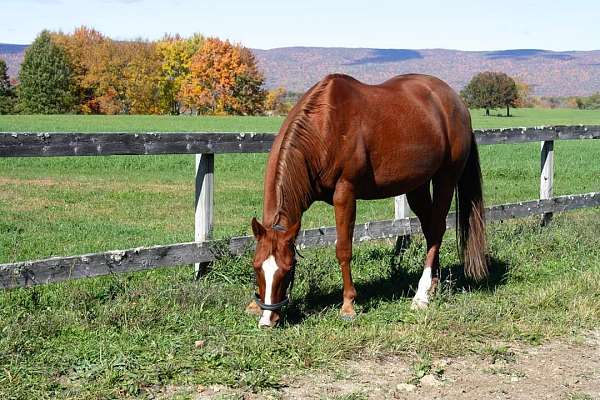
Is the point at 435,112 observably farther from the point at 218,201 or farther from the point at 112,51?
the point at 112,51

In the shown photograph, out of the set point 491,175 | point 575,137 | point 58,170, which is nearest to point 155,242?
point 575,137

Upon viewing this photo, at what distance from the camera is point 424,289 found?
21.2 ft

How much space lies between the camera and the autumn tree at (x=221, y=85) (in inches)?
3406

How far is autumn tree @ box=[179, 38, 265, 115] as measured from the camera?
8650 cm

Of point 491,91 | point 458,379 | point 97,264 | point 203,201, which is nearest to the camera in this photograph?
point 458,379

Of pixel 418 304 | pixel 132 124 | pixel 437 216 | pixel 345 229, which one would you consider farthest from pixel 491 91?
pixel 345 229

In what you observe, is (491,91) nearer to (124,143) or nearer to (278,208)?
(124,143)

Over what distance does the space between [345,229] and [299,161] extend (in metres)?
0.75

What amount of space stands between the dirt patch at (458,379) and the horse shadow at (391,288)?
1.05 metres

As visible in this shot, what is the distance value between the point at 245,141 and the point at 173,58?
8926cm

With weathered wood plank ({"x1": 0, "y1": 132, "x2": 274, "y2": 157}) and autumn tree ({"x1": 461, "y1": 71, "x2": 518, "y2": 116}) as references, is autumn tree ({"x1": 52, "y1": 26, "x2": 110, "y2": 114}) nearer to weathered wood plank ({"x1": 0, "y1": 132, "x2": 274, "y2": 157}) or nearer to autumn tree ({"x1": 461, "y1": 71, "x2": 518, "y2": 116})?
autumn tree ({"x1": 461, "y1": 71, "x2": 518, "y2": 116})

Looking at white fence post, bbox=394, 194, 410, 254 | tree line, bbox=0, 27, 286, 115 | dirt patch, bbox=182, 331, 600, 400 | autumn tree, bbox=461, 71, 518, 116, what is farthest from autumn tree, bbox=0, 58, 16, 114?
dirt patch, bbox=182, 331, 600, 400

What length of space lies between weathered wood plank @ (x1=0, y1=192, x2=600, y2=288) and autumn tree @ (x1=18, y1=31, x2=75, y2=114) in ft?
247

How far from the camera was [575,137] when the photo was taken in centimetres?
1015
